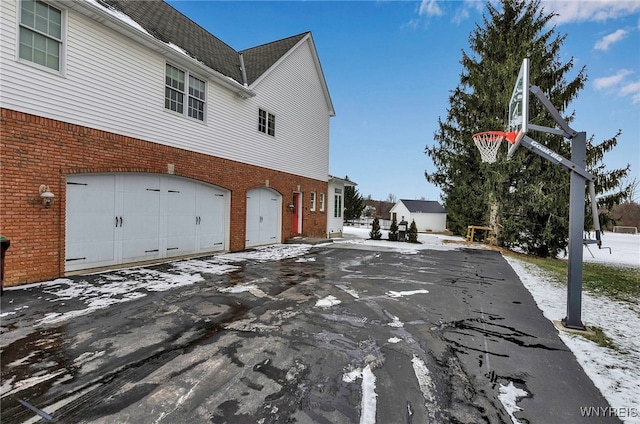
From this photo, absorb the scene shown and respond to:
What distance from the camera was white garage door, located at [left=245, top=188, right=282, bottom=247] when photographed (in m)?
11.6

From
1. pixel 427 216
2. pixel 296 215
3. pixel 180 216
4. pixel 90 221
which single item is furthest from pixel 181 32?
pixel 427 216

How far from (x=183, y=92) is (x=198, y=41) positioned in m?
3.25

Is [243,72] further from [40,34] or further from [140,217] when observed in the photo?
[140,217]

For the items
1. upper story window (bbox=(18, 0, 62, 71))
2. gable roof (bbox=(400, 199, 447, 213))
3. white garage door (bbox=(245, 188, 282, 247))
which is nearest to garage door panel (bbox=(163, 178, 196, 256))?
white garage door (bbox=(245, 188, 282, 247))

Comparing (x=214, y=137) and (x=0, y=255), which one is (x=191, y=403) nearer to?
(x=0, y=255)

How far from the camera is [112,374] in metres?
2.66

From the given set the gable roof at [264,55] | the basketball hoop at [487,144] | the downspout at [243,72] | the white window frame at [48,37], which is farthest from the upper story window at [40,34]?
the basketball hoop at [487,144]

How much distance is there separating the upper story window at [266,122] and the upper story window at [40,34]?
670 centimetres

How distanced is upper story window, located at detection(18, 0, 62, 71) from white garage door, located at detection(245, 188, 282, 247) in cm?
667

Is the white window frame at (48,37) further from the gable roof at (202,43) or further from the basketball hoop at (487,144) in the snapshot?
the basketball hoop at (487,144)

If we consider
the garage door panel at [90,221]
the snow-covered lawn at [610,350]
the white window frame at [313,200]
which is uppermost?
the white window frame at [313,200]

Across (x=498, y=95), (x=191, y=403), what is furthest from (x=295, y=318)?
(x=498, y=95)

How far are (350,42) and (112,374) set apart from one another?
19.5m

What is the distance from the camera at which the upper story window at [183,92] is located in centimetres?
832
